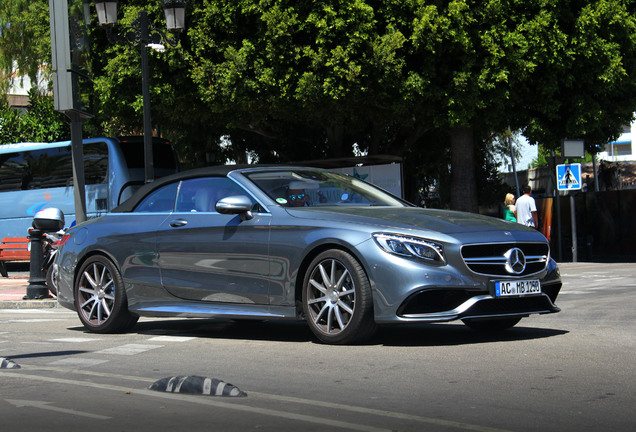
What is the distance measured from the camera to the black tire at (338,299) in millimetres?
7523

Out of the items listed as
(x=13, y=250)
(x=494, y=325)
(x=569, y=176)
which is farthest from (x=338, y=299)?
(x=13, y=250)

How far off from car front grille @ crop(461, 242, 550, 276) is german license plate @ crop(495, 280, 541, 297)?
0.08 metres

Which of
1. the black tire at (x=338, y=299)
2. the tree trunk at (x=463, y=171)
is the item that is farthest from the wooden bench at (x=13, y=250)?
the black tire at (x=338, y=299)

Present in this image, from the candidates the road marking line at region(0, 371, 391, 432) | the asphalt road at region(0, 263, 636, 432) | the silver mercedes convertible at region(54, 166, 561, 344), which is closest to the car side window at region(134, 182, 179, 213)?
the silver mercedes convertible at region(54, 166, 561, 344)

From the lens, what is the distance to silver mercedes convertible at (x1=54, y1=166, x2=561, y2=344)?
742 centimetres

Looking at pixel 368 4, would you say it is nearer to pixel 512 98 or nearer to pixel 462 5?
pixel 462 5

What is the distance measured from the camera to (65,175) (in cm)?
2923

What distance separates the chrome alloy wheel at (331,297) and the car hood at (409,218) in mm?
411

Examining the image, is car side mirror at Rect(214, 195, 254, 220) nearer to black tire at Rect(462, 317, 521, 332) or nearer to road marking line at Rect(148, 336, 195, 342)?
road marking line at Rect(148, 336, 195, 342)

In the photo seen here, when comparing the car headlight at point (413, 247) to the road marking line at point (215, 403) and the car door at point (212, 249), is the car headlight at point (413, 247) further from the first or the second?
the road marking line at point (215, 403)

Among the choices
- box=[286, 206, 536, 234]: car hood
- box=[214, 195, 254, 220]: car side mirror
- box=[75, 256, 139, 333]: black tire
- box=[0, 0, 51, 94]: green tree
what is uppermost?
box=[0, 0, 51, 94]: green tree

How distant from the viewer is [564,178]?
25156 millimetres

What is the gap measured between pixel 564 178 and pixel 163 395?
20807 millimetres

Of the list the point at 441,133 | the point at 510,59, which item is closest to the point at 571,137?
the point at 510,59
